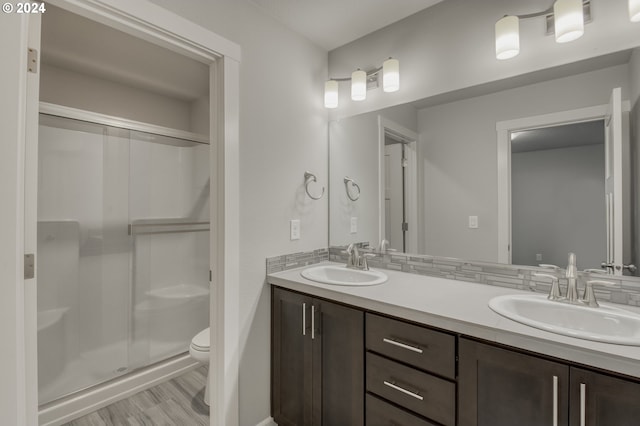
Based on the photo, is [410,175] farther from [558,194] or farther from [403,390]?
[403,390]

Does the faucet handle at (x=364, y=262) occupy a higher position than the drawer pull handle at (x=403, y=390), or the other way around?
the faucet handle at (x=364, y=262)

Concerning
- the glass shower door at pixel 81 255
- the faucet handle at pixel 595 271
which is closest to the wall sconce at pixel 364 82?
the faucet handle at pixel 595 271

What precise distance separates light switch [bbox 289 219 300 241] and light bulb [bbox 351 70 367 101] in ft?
2.96

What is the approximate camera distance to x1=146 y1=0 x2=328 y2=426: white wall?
5.37 feet

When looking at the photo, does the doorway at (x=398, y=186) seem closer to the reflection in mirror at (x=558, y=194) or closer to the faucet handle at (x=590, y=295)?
the reflection in mirror at (x=558, y=194)

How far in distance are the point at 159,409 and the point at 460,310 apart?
203 centimetres

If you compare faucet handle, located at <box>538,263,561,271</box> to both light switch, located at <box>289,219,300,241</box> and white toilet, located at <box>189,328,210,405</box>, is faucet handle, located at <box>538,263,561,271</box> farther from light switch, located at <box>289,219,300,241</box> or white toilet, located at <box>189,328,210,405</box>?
white toilet, located at <box>189,328,210,405</box>

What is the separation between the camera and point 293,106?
1932mm

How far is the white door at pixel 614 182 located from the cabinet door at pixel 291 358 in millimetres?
1333

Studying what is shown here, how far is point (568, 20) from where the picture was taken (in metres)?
1.26

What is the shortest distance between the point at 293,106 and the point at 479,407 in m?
1.76

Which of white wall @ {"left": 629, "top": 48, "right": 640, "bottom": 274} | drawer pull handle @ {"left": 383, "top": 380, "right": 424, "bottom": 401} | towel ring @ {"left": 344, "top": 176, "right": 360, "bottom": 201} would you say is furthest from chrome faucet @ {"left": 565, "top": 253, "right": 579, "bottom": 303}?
towel ring @ {"left": 344, "top": 176, "right": 360, "bottom": 201}

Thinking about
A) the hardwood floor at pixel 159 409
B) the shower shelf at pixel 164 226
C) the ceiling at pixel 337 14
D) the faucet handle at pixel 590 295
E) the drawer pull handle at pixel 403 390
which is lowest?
the hardwood floor at pixel 159 409

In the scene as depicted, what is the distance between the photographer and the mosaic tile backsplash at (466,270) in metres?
1.22
